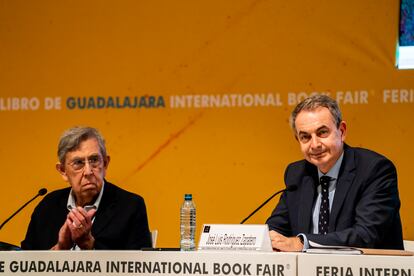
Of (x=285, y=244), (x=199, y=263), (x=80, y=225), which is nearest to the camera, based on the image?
(x=199, y=263)

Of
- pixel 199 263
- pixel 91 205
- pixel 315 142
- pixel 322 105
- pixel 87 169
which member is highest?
pixel 322 105

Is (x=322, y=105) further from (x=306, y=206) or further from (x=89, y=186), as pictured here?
(x=89, y=186)

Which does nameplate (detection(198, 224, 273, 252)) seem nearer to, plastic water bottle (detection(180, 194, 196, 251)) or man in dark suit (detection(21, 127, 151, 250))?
plastic water bottle (detection(180, 194, 196, 251))

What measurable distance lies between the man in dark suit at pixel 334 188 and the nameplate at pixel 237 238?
49 centimetres

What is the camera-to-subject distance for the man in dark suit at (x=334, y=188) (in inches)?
133

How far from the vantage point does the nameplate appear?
9.37ft

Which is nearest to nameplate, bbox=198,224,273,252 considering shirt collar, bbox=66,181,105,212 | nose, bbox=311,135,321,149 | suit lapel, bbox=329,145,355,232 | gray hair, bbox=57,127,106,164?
suit lapel, bbox=329,145,355,232

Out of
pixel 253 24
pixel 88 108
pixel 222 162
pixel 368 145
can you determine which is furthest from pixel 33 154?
pixel 368 145

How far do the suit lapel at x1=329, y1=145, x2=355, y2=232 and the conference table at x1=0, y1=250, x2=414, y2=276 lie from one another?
0.74 meters

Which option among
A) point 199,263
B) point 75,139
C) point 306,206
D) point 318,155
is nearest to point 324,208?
point 306,206

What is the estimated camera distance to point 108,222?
3.74m

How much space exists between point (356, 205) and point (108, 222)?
1.20m

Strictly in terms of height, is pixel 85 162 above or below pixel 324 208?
above

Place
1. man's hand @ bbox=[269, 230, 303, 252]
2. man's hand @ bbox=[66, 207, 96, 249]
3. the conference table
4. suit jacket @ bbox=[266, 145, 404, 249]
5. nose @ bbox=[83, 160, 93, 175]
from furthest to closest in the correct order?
nose @ bbox=[83, 160, 93, 175]
man's hand @ bbox=[66, 207, 96, 249]
suit jacket @ bbox=[266, 145, 404, 249]
man's hand @ bbox=[269, 230, 303, 252]
the conference table
